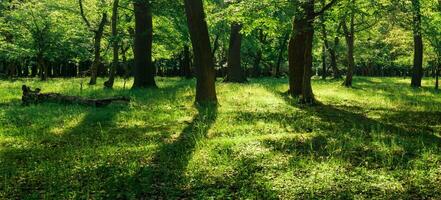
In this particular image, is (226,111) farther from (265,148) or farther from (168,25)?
(168,25)

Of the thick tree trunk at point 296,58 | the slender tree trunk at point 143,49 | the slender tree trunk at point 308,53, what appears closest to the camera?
the slender tree trunk at point 308,53

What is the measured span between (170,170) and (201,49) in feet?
30.0

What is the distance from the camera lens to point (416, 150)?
9.54m

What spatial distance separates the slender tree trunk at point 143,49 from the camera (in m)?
25.2

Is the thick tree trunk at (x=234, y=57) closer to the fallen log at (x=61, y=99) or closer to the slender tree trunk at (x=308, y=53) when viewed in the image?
the slender tree trunk at (x=308, y=53)

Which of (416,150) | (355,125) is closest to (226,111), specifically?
(355,125)

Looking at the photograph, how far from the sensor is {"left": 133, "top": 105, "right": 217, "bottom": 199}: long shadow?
708 cm

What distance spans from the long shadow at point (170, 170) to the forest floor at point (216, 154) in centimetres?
2

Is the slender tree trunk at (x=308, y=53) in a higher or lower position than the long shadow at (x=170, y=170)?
higher

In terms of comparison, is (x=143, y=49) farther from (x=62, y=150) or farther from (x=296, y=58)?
(x=62, y=150)

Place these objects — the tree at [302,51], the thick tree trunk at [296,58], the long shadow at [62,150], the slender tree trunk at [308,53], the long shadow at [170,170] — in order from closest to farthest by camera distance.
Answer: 1. the long shadow at [170,170]
2. the long shadow at [62,150]
3. the tree at [302,51]
4. the slender tree trunk at [308,53]
5. the thick tree trunk at [296,58]

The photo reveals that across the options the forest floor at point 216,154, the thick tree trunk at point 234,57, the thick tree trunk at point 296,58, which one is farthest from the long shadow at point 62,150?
the thick tree trunk at point 234,57

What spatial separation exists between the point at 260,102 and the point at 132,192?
39.2ft

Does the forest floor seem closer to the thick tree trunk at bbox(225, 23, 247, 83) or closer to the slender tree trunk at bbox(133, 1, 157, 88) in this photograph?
the slender tree trunk at bbox(133, 1, 157, 88)
